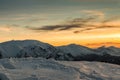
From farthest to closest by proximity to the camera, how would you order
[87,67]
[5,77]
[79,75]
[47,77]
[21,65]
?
1. [87,67]
2. [21,65]
3. [79,75]
4. [47,77]
5. [5,77]

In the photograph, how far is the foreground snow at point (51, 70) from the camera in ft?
349

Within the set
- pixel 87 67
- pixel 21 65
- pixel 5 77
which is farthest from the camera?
pixel 87 67

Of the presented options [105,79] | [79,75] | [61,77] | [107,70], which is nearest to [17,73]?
[61,77]

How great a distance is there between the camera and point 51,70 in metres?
122

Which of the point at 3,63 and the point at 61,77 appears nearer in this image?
the point at 61,77

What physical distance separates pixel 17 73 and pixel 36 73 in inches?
218

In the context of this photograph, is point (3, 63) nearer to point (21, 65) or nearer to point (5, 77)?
point (21, 65)

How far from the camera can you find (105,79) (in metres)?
122

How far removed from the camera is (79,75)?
393 ft

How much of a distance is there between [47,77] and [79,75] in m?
15.3

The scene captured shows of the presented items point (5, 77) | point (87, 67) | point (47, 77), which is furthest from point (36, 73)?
point (87, 67)

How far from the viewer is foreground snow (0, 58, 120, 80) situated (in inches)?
4183

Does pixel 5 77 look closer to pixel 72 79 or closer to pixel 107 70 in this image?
pixel 72 79

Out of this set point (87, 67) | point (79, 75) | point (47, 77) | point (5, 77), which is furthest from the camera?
point (87, 67)
